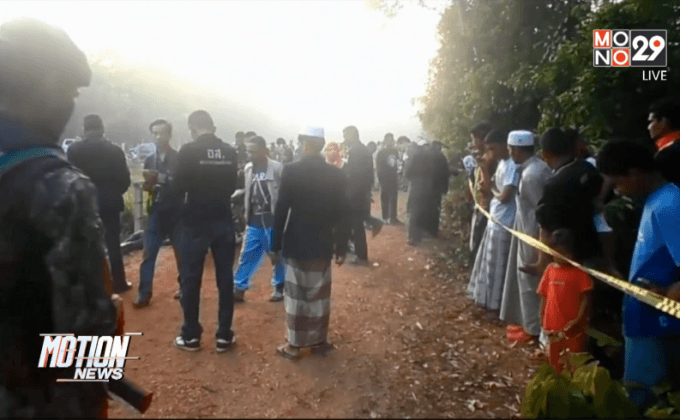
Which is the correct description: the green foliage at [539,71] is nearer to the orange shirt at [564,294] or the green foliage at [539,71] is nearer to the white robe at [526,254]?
the white robe at [526,254]

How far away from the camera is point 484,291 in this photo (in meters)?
5.55

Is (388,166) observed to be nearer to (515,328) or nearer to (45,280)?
(515,328)

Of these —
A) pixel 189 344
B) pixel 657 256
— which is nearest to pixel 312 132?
pixel 189 344

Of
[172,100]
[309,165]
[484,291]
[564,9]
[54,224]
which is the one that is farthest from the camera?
[172,100]

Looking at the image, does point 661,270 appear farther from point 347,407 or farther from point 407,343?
point 407,343

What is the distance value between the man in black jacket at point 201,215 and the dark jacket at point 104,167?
1.56 meters

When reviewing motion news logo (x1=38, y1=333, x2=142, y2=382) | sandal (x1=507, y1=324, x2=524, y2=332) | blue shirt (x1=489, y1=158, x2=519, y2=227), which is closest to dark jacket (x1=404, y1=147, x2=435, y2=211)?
blue shirt (x1=489, y1=158, x2=519, y2=227)

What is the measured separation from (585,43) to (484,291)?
2.86 m

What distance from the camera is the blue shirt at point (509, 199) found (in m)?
5.01

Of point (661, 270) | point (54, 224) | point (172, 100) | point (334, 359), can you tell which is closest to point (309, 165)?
point (334, 359)

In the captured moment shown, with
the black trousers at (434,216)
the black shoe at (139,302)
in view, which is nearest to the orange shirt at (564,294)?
the black shoe at (139,302)

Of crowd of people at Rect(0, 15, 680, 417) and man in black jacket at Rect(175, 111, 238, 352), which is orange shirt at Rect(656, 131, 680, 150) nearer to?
crowd of people at Rect(0, 15, 680, 417)

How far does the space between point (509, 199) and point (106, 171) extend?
14.8 feet

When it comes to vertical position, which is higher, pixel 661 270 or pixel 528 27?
pixel 528 27
